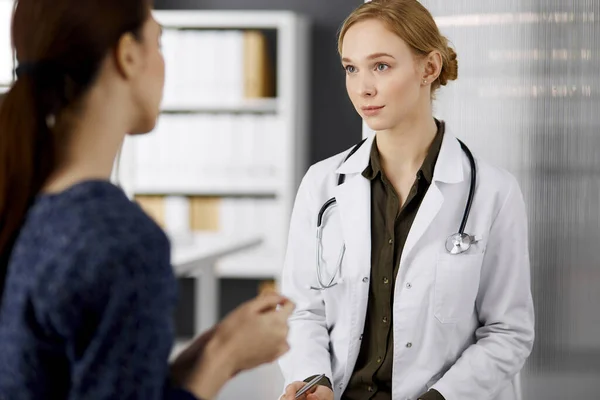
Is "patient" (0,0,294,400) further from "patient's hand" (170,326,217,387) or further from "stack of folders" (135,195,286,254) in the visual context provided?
"stack of folders" (135,195,286,254)

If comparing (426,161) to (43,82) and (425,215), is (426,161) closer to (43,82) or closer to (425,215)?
(425,215)

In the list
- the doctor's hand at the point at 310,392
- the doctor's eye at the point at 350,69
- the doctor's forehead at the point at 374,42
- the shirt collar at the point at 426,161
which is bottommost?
the doctor's hand at the point at 310,392

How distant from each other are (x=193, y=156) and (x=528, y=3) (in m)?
3.03

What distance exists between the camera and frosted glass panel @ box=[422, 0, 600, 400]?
1.54m

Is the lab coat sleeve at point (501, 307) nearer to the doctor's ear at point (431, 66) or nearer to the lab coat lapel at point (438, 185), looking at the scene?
the lab coat lapel at point (438, 185)

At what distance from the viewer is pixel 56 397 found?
0.79 meters

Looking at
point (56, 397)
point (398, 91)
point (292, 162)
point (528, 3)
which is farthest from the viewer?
point (292, 162)

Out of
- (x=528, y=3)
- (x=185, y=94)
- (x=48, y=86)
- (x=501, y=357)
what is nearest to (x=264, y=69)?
(x=185, y=94)

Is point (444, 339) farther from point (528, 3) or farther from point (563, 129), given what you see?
point (528, 3)

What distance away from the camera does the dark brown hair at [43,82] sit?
0.81 m

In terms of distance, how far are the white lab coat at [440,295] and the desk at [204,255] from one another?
1155mm

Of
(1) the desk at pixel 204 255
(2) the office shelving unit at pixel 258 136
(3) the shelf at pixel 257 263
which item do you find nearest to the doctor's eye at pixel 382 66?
(1) the desk at pixel 204 255

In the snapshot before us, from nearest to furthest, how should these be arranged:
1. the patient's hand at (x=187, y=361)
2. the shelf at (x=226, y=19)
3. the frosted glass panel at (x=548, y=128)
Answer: the patient's hand at (x=187, y=361), the frosted glass panel at (x=548, y=128), the shelf at (x=226, y=19)

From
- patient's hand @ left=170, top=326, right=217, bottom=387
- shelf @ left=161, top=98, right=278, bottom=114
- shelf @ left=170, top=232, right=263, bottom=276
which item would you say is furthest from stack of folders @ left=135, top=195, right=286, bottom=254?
patient's hand @ left=170, top=326, right=217, bottom=387
